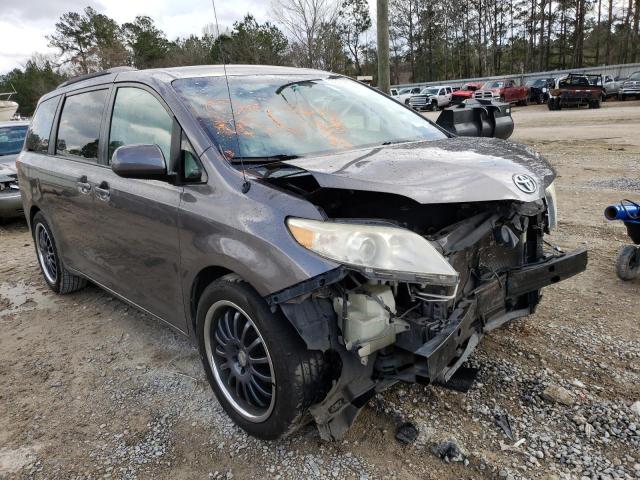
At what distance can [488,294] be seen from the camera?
8.04ft

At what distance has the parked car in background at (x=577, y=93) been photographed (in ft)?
83.6

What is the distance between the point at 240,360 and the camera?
252cm

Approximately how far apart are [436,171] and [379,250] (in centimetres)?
53

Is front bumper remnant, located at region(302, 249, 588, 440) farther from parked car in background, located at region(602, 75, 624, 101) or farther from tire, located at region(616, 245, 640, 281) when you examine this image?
parked car in background, located at region(602, 75, 624, 101)

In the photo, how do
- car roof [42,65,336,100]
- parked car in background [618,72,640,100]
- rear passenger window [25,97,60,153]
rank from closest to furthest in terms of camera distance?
car roof [42,65,336,100], rear passenger window [25,97,60,153], parked car in background [618,72,640,100]

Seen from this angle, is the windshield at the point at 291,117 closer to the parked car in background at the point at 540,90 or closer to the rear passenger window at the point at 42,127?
the rear passenger window at the point at 42,127

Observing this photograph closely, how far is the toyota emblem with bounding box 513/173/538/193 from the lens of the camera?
2315 mm

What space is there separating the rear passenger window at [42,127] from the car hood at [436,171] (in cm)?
300

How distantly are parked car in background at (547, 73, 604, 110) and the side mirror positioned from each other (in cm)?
2786

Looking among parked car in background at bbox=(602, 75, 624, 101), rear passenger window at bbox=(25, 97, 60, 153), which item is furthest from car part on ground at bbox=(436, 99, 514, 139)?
parked car in background at bbox=(602, 75, 624, 101)

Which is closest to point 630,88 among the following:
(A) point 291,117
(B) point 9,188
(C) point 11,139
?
(C) point 11,139

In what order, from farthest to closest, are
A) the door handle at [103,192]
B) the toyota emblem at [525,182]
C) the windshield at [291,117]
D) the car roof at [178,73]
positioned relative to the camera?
1. the door handle at [103,192]
2. the car roof at [178,73]
3. the windshield at [291,117]
4. the toyota emblem at [525,182]

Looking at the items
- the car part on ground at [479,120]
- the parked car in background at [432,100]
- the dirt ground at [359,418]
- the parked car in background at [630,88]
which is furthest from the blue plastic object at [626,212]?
the parked car in background at [432,100]

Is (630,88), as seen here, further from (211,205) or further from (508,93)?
(211,205)
